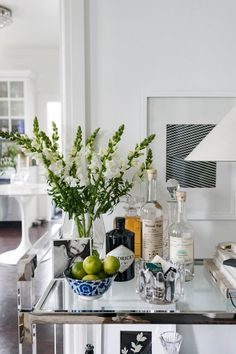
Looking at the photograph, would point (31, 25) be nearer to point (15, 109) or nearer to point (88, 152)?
point (15, 109)

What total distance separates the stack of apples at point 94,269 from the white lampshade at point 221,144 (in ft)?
1.40

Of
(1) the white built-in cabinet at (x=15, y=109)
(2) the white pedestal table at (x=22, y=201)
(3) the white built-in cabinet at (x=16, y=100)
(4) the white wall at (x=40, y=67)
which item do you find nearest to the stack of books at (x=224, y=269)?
(2) the white pedestal table at (x=22, y=201)

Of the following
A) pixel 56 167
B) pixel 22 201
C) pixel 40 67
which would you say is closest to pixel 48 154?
pixel 56 167

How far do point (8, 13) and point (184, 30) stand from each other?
3020mm

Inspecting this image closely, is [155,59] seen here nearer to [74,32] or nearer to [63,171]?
[74,32]

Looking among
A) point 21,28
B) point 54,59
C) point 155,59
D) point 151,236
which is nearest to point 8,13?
point 21,28

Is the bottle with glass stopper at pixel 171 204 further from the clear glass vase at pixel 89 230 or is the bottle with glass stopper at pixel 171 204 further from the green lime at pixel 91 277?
the green lime at pixel 91 277

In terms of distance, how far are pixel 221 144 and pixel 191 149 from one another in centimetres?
49

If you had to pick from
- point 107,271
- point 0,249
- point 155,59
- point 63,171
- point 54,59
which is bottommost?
→ point 0,249

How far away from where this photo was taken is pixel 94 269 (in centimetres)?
112

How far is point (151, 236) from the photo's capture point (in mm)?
1340

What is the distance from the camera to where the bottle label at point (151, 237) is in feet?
4.39

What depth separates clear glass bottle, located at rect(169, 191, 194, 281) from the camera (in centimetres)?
127

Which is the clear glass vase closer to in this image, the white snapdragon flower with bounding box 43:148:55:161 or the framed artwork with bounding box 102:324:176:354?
the white snapdragon flower with bounding box 43:148:55:161
